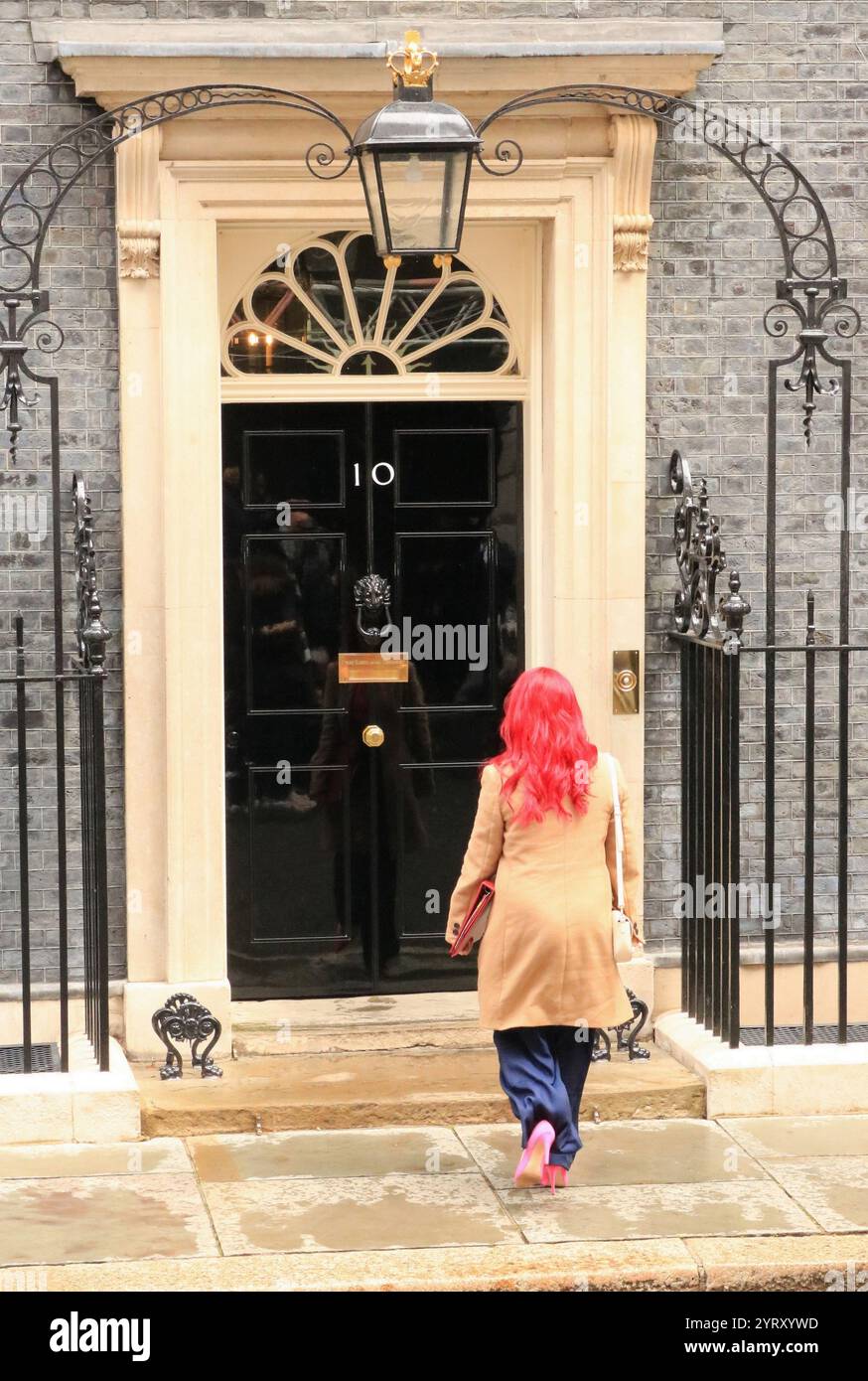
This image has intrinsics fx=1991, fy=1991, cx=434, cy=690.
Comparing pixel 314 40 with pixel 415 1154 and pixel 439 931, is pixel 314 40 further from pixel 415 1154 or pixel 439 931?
pixel 415 1154

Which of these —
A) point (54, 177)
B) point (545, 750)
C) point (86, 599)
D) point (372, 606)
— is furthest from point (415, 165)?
point (372, 606)

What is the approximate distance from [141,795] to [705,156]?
3528mm

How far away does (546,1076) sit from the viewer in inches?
261

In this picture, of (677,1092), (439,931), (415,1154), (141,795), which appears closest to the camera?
(415,1154)

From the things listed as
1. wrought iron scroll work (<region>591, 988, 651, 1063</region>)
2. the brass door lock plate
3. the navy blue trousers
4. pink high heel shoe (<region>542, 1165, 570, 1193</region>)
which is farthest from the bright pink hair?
the brass door lock plate

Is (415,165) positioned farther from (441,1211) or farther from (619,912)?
(441,1211)

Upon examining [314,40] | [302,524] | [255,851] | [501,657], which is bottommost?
[255,851]

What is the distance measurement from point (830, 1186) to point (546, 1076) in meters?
1.04

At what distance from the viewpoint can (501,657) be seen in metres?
8.66

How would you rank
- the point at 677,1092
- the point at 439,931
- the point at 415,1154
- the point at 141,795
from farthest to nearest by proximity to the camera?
1. the point at 439,931
2. the point at 141,795
3. the point at 677,1092
4. the point at 415,1154

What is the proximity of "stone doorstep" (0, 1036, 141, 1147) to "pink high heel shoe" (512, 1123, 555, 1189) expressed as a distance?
1.49 m

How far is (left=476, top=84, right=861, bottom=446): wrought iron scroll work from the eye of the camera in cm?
738

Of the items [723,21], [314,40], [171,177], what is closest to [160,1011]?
[171,177]

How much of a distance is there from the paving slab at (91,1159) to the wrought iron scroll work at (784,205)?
365 cm
